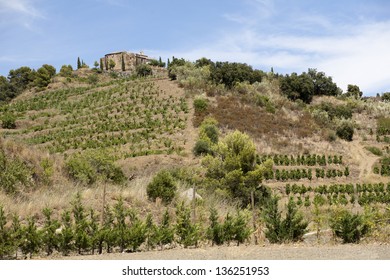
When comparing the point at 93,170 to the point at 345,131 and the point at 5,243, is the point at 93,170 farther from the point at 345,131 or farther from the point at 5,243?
the point at 345,131

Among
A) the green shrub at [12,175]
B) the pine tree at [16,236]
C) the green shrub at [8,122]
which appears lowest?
the pine tree at [16,236]

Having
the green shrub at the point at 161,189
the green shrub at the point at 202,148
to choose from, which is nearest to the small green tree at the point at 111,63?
the green shrub at the point at 202,148

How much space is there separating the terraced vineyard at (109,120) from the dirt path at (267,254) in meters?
→ 21.4

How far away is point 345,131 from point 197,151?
17.1 m

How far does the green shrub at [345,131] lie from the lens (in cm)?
3922

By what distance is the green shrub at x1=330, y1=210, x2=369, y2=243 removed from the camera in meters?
8.73

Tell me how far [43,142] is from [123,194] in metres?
24.9

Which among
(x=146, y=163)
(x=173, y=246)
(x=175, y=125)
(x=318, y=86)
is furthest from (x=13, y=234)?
(x=318, y=86)

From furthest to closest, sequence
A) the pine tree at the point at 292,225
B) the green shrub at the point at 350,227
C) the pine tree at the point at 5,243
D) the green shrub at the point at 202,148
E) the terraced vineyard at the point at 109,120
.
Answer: the terraced vineyard at the point at 109,120
the green shrub at the point at 202,148
the pine tree at the point at 292,225
the green shrub at the point at 350,227
the pine tree at the point at 5,243

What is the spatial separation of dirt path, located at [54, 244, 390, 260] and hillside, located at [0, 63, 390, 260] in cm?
100

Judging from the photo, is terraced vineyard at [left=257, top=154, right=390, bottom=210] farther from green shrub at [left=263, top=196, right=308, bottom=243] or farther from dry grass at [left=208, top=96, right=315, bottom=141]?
green shrub at [left=263, top=196, right=308, bottom=243]

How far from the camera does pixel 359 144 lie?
38.1 meters

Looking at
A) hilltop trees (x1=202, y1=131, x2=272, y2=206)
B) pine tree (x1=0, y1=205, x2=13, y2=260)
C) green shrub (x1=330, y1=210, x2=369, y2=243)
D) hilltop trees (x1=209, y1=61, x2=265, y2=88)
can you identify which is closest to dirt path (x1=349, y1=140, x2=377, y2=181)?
hilltop trees (x1=202, y1=131, x2=272, y2=206)

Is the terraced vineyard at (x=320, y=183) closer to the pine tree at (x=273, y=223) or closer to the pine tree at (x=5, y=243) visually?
the pine tree at (x=273, y=223)
